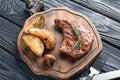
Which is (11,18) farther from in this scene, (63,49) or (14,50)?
(63,49)

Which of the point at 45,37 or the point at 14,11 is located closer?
the point at 45,37

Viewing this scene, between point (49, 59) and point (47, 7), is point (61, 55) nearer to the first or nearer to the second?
point (49, 59)

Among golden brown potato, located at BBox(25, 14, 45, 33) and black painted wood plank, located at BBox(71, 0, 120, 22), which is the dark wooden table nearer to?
black painted wood plank, located at BBox(71, 0, 120, 22)

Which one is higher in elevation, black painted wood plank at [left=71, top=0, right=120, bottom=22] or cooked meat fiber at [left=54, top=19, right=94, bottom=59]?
black painted wood plank at [left=71, top=0, right=120, bottom=22]

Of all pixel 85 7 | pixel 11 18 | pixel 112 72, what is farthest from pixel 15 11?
pixel 112 72

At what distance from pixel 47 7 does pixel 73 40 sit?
29 centimetres

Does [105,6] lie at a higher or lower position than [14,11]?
higher

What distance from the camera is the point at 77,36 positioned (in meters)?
1.02

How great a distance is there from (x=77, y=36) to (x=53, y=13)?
197 mm

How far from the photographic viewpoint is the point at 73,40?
1030 mm

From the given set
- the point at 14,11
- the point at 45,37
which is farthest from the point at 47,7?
the point at 45,37

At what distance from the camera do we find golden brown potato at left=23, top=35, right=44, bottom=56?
102 cm

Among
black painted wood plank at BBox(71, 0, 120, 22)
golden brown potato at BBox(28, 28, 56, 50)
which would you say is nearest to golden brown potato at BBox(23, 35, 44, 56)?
golden brown potato at BBox(28, 28, 56, 50)

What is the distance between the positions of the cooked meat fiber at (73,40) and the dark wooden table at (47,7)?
0.09m
